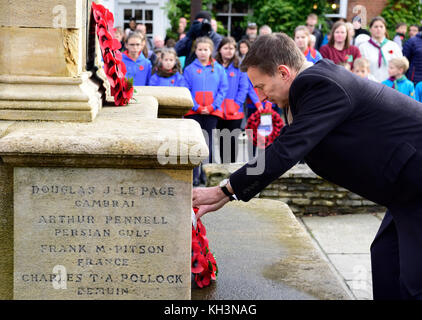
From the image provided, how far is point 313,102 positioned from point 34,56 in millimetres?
1343

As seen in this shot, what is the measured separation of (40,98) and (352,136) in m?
1.45

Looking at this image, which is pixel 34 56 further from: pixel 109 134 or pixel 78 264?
pixel 78 264

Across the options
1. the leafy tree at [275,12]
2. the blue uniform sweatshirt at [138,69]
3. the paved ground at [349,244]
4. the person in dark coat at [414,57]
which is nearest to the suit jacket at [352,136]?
the paved ground at [349,244]

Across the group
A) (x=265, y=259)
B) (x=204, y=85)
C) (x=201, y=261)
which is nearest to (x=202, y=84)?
(x=204, y=85)

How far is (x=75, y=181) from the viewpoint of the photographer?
2939mm

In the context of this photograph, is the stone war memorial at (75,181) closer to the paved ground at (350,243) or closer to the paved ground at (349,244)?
the paved ground at (349,244)

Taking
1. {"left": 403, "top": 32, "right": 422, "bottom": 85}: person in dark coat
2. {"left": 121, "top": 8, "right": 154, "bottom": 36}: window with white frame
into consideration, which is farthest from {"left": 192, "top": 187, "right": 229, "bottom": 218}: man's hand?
{"left": 121, "top": 8, "right": 154, "bottom": 36}: window with white frame

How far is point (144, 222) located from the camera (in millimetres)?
2988

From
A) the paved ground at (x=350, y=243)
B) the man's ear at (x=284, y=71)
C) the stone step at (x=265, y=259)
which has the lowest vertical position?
the paved ground at (x=350, y=243)

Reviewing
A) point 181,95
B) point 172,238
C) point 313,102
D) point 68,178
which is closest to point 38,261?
point 68,178

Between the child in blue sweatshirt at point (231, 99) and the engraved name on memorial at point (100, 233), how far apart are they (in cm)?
539

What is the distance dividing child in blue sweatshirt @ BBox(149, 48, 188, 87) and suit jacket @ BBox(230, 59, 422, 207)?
17.7ft

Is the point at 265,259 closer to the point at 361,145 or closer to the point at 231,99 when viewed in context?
the point at 361,145

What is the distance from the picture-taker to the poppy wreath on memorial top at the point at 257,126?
27.5 feet
